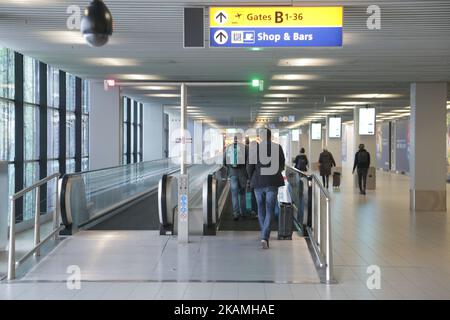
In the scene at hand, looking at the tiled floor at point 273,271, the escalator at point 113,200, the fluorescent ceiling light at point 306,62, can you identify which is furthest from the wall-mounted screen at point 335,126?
the tiled floor at point 273,271

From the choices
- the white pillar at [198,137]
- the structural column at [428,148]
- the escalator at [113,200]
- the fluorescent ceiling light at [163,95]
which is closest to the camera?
the escalator at [113,200]

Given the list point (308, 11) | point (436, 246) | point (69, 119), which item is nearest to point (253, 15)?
point (308, 11)

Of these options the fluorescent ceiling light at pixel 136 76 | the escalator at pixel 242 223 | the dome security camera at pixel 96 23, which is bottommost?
the escalator at pixel 242 223

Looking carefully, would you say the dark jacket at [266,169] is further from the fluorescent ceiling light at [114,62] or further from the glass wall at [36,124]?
the glass wall at [36,124]

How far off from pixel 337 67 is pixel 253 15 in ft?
18.0

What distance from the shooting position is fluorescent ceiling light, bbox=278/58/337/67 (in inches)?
448

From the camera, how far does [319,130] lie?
3384 cm

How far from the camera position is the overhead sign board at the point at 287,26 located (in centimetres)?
725

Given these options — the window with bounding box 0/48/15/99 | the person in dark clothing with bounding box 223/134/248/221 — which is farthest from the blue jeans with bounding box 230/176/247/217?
the window with bounding box 0/48/15/99

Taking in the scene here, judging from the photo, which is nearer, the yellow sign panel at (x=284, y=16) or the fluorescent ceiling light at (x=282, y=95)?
the yellow sign panel at (x=284, y=16)

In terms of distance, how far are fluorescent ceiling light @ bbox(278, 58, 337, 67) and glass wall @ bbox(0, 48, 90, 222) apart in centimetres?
582

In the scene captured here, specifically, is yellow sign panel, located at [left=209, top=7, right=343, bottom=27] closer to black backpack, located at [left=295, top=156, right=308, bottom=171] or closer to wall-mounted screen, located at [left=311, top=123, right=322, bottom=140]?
black backpack, located at [left=295, top=156, right=308, bottom=171]

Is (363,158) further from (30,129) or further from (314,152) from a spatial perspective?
(314,152)

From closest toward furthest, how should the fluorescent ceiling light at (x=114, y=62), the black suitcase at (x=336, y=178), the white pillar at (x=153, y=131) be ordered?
1. the fluorescent ceiling light at (x=114, y=62)
2. the black suitcase at (x=336, y=178)
3. the white pillar at (x=153, y=131)
